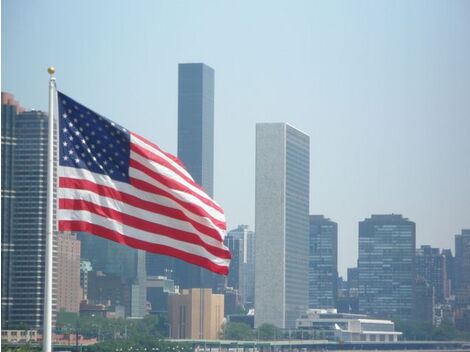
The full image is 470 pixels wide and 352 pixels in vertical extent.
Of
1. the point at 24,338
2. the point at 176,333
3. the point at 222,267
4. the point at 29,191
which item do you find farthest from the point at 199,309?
the point at 222,267

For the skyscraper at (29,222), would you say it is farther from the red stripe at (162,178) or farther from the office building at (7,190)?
the red stripe at (162,178)

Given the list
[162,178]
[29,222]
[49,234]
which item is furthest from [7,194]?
[49,234]

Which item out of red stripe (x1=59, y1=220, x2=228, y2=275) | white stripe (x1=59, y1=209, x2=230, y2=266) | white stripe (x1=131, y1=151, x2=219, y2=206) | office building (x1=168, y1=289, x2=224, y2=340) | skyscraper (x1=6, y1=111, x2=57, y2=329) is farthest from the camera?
office building (x1=168, y1=289, x2=224, y2=340)

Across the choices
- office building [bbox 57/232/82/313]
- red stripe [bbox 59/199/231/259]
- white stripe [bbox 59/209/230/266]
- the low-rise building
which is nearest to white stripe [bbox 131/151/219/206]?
red stripe [bbox 59/199/231/259]

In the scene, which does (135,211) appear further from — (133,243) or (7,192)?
(7,192)

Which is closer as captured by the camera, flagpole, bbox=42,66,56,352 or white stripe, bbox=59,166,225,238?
flagpole, bbox=42,66,56,352

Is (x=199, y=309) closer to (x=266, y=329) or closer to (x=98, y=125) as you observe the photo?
(x=266, y=329)

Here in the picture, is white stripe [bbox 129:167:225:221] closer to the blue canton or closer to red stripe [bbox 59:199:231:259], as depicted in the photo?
the blue canton

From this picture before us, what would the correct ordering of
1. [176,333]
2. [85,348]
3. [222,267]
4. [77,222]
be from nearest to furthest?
[77,222]
[222,267]
[85,348]
[176,333]
